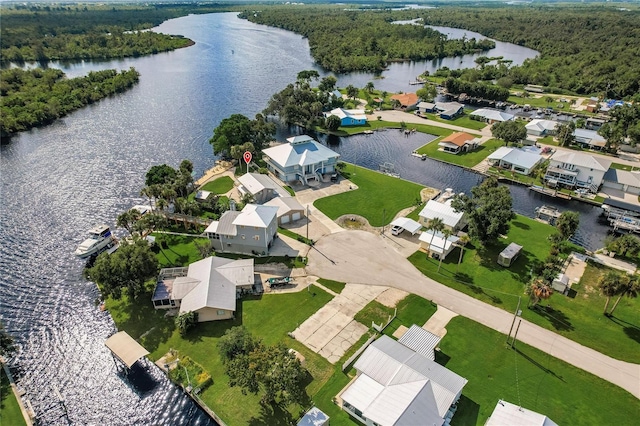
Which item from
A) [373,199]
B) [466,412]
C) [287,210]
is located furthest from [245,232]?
[466,412]

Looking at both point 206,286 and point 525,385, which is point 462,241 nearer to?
point 525,385

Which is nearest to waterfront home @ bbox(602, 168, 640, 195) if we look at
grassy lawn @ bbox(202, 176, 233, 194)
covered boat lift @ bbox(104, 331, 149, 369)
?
grassy lawn @ bbox(202, 176, 233, 194)

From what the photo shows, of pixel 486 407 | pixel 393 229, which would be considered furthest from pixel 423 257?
pixel 486 407

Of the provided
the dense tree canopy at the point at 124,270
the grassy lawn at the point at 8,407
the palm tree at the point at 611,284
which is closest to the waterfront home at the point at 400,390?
the palm tree at the point at 611,284

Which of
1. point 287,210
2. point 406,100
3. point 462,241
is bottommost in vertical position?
point 462,241

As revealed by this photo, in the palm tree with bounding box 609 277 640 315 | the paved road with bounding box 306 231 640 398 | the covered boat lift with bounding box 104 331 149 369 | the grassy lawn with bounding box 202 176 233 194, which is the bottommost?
the paved road with bounding box 306 231 640 398

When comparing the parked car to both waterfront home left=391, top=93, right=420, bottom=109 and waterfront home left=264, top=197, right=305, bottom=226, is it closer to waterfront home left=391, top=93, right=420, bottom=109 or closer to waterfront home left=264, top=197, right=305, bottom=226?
waterfront home left=264, top=197, right=305, bottom=226

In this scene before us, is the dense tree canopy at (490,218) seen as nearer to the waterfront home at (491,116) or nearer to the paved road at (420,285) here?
the paved road at (420,285)
